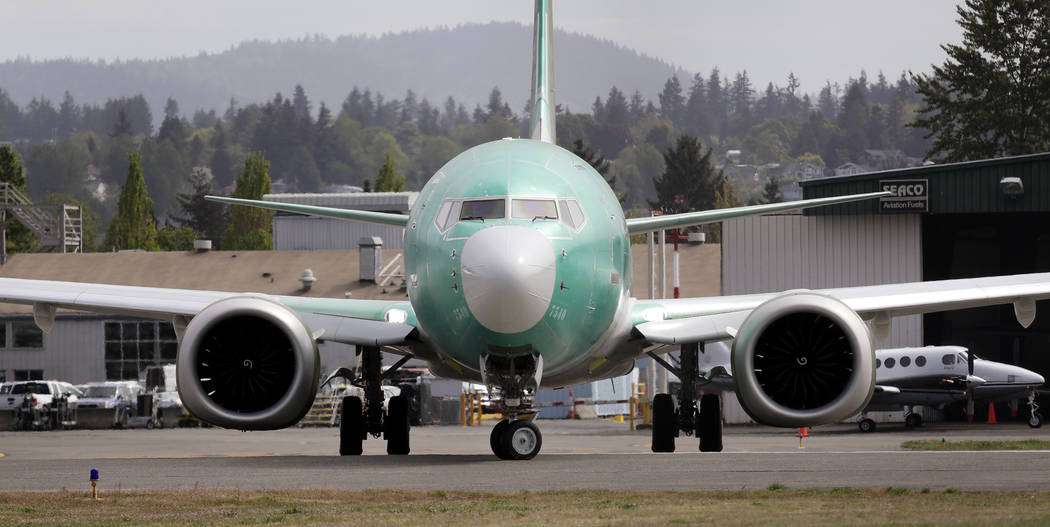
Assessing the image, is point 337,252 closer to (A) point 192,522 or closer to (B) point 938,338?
(B) point 938,338

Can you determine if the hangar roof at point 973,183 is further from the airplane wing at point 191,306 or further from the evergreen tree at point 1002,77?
the evergreen tree at point 1002,77

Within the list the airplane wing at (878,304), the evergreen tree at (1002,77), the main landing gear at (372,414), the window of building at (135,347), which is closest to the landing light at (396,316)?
the main landing gear at (372,414)

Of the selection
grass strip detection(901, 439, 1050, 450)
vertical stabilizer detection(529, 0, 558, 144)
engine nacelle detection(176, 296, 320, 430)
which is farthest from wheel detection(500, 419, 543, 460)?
grass strip detection(901, 439, 1050, 450)

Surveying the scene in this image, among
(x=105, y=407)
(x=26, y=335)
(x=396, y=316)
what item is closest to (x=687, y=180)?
(x=26, y=335)

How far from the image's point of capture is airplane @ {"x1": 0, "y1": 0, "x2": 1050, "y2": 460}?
20016mm

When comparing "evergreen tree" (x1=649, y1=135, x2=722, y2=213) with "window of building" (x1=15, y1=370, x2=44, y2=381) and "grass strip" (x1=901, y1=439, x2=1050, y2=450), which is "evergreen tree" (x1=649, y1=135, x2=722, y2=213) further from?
"grass strip" (x1=901, y1=439, x2=1050, y2=450)

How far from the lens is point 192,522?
15.6 meters

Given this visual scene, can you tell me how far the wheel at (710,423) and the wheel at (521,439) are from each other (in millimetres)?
3402

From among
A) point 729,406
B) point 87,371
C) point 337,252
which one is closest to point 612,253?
point 729,406

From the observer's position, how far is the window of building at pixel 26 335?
234 ft

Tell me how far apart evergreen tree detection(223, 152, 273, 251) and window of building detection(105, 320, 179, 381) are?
65.4 m

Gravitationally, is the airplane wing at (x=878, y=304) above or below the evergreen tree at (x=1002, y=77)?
below

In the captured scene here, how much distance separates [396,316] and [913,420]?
31.4 metres

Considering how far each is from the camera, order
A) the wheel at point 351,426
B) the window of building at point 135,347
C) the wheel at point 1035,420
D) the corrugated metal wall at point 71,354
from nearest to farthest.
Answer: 1. the wheel at point 351,426
2. the wheel at point 1035,420
3. the window of building at point 135,347
4. the corrugated metal wall at point 71,354
